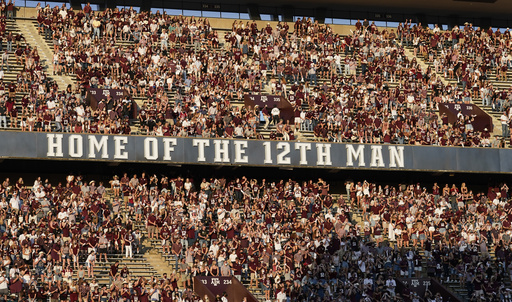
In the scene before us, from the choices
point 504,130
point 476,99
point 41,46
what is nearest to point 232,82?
point 41,46

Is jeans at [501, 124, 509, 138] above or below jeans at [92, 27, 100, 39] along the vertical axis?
below

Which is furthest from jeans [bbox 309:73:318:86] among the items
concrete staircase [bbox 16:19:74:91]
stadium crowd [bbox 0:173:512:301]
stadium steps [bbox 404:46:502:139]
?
concrete staircase [bbox 16:19:74:91]

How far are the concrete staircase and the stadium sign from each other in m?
4.32

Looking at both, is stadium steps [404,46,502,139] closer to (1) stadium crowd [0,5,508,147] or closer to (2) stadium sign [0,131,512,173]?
(1) stadium crowd [0,5,508,147]

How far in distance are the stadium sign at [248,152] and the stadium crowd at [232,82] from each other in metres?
0.56

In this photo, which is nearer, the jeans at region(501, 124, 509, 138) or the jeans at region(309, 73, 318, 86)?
the jeans at region(501, 124, 509, 138)

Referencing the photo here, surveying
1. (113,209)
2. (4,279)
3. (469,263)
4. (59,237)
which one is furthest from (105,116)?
(469,263)

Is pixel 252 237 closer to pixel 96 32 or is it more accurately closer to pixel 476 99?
pixel 96 32

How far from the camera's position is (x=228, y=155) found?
141 ft

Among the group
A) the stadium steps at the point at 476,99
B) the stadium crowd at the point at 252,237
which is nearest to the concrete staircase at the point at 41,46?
the stadium crowd at the point at 252,237

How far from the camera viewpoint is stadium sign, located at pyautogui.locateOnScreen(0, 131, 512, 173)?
4078cm

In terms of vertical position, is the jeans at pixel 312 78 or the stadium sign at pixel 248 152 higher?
the jeans at pixel 312 78

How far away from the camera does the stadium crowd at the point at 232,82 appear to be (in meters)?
43.3

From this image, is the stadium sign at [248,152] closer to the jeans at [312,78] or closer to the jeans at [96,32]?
the jeans at [312,78]
